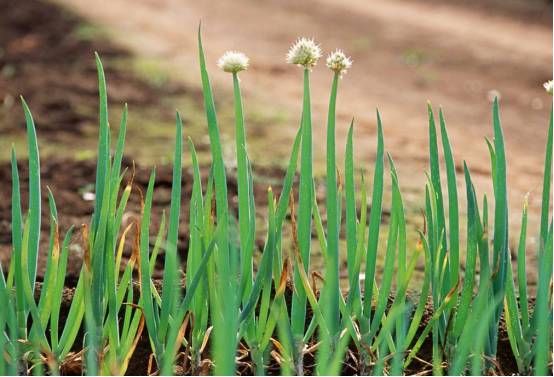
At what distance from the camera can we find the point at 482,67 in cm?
652

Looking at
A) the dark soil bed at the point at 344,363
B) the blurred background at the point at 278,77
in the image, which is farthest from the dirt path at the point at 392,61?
the dark soil bed at the point at 344,363

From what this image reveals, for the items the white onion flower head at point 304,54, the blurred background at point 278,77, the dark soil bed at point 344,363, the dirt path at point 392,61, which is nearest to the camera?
the white onion flower head at point 304,54

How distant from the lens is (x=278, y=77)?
5973 mm

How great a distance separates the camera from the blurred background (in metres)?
4.27

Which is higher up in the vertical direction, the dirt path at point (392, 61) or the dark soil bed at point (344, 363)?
the dirt path at point (392, 61)

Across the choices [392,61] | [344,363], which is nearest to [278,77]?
[392,61]

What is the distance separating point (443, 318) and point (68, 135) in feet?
9.59

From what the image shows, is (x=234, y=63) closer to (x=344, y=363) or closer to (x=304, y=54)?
(x=304, y=54)

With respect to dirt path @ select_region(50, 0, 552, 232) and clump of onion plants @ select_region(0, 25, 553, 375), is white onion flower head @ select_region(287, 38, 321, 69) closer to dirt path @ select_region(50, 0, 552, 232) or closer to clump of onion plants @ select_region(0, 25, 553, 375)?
clump of onion plants @ select_region(0, 25, 553, 375)

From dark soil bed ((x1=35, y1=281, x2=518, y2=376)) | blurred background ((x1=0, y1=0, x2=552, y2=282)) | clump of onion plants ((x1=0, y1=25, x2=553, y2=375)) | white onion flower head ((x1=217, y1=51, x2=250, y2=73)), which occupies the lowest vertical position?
dark soil bed ((x1=35, y1=281, x2=518, y2=376))

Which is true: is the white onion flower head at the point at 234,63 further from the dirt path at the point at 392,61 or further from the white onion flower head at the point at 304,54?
the dirt path at the point at 392,61

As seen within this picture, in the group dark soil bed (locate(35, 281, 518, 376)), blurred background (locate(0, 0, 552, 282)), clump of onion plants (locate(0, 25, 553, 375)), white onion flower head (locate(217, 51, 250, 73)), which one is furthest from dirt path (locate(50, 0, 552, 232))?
white onion flower head (locate(217, 51, 250, 73))

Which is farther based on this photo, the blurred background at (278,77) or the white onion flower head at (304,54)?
the blurred background at (278,77)

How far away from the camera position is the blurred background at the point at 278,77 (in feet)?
14.0
